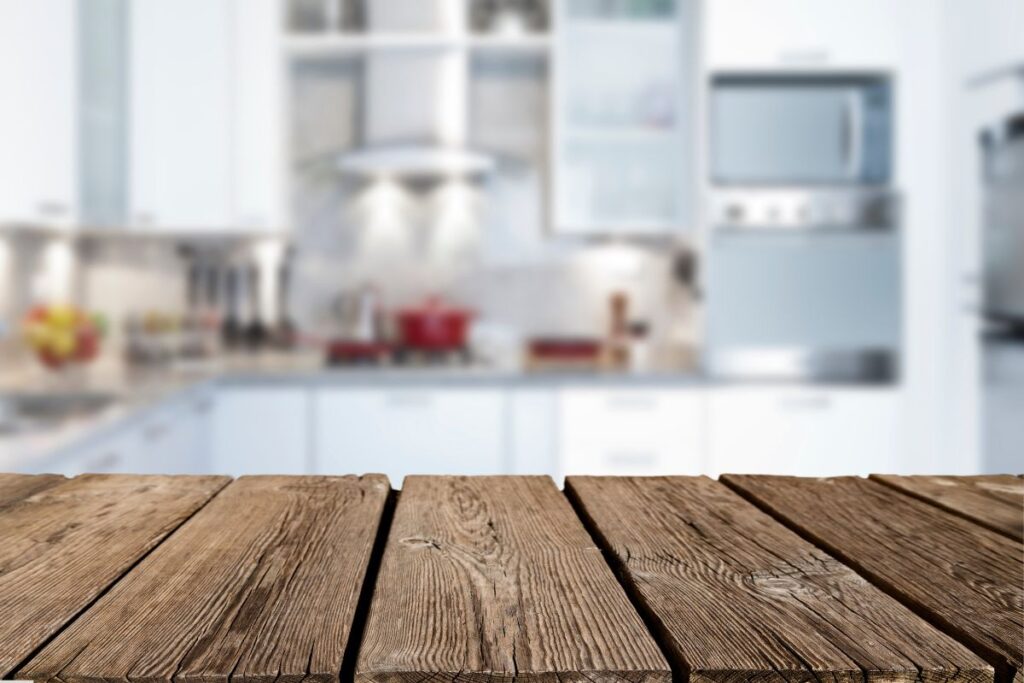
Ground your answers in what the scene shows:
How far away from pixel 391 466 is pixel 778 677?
2933 millimetres

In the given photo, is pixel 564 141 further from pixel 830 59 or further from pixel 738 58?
pixel 830 59

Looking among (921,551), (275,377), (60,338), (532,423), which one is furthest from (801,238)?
(921,551)

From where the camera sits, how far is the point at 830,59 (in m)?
3.52

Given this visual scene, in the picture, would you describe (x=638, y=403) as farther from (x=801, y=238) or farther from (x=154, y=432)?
(x=154, y=432)

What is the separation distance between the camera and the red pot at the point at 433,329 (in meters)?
3.70

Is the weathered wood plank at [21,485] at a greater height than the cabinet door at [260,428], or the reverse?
the weathered wood plank at [21,485]

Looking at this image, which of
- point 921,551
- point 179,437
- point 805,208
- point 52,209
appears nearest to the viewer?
point 921,551

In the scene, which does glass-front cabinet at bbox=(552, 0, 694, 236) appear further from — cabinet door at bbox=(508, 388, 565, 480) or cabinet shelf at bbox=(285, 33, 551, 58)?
cabinet door at bbox=(508, 388, 565, 480)

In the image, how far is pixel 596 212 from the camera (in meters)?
3.70

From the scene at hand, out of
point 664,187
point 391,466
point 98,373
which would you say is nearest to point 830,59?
point 664,187

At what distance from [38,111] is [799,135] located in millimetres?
2406

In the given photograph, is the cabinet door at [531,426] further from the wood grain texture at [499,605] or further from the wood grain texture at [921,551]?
the wood grain texture at [499,605]

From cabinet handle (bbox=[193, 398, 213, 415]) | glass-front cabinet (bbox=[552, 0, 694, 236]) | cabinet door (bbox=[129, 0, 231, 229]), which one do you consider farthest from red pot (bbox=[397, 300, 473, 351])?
cabinet door (bbox=[129, 0, 231, 229])

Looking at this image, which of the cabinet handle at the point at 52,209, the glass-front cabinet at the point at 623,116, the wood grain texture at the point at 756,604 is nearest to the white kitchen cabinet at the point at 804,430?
the glass-front cabinet at the point at 623,116
